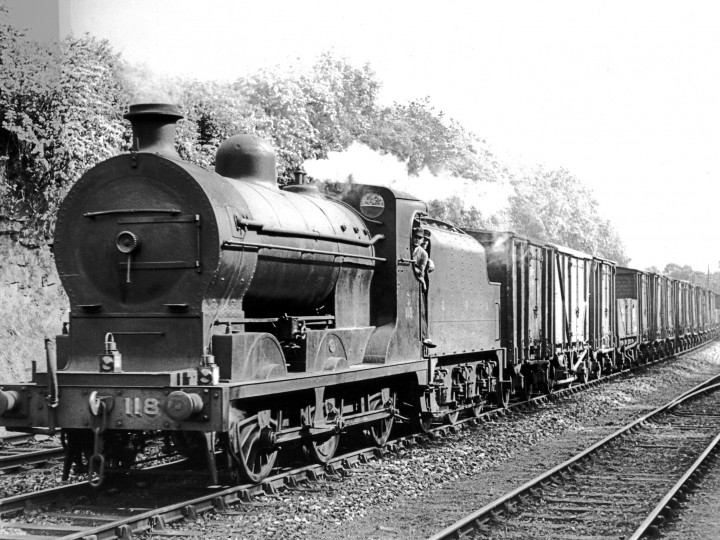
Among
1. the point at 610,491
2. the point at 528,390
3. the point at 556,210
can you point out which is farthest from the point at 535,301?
the point at 556,210

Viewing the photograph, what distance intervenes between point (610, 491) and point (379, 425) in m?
3.22

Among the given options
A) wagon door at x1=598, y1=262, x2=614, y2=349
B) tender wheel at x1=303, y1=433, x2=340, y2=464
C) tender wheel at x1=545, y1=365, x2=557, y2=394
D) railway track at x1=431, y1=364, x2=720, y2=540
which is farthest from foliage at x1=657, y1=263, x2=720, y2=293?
tender wheel at x1=303, y1=433, x2=340, y2=464

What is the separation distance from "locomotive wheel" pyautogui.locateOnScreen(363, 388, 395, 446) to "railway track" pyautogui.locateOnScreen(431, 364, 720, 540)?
2.26 m

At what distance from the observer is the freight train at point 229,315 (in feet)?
25.5

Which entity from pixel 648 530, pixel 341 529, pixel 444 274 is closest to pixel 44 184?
pixel 444 274

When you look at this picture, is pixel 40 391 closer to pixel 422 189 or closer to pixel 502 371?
pixel 422 189

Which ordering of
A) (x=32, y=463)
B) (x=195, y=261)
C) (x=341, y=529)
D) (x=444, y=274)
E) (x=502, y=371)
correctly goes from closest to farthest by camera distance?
1. (x=341, y=529)
2. (x=195, y=261)
3. (x=32, y=463)
4. (x=444, y=274)
5. (x=502, y=371)

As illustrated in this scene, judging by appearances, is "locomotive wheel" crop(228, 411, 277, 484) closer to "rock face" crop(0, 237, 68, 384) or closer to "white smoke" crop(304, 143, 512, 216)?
"white smoke" crop(304, 143, 512, 216)

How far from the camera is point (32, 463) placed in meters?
10.3

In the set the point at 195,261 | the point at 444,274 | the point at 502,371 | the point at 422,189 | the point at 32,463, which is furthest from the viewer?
the point at 502,371

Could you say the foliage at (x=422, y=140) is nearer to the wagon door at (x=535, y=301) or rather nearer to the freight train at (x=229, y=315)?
the wagon door at (x=535, y=301)

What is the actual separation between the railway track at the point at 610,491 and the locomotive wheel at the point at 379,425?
7.43ft

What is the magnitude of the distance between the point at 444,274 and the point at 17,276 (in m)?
8.64

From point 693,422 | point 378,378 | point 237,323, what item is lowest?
point 693,422
